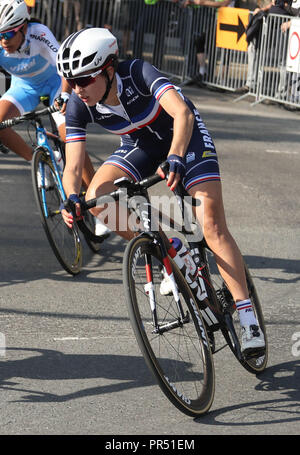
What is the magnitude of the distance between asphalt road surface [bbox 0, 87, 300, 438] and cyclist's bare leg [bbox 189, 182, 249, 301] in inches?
21.5

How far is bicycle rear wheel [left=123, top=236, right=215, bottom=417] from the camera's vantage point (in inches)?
164

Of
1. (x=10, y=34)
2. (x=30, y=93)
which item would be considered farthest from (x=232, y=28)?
(x=10, y=34)

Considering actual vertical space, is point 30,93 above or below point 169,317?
above

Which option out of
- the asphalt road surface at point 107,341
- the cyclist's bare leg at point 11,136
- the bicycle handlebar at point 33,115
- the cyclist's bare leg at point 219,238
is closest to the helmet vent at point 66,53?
the cyclist's bare leg at point 219,238

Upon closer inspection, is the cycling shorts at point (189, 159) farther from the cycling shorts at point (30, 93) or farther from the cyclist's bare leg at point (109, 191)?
the cycling shorts at point (30, 93)

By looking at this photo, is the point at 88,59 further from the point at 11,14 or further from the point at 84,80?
the point at 11,14

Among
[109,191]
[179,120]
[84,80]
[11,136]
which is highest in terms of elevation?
[84,80]

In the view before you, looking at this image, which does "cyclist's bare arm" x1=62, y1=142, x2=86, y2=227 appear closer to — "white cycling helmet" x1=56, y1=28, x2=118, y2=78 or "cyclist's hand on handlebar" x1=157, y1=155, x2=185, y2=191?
"white cycling helmet" x1=56, y1=28, x2=118, y2=78

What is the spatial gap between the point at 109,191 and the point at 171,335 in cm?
111

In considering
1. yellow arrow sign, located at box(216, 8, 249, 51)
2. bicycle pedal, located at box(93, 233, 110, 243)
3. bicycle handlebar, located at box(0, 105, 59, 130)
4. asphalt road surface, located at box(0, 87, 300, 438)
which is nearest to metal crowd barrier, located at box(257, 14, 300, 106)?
yellow arrow sign, located at box(216, 8, 249, 51)

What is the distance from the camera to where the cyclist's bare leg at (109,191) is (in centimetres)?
524

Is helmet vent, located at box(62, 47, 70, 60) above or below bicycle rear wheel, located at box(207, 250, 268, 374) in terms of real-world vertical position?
above

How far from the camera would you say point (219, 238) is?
4953 millimetres
